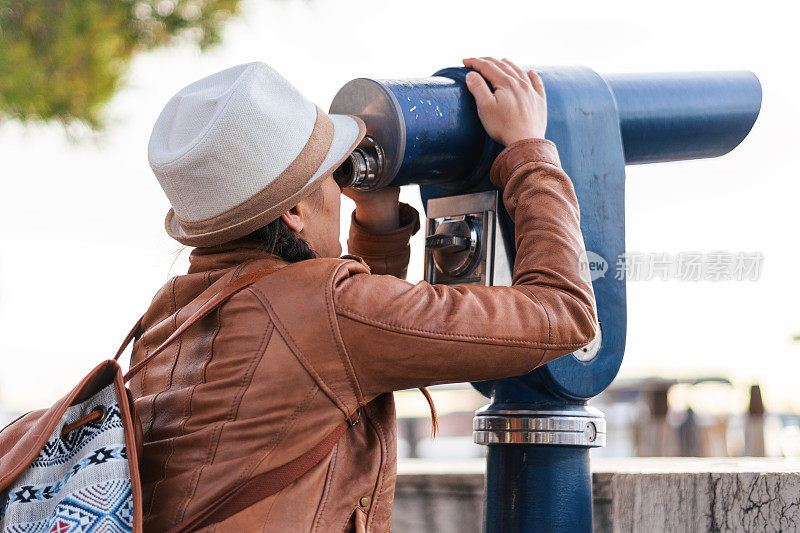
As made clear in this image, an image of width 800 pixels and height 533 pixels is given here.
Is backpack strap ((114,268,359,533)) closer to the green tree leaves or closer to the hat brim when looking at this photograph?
the hat brim

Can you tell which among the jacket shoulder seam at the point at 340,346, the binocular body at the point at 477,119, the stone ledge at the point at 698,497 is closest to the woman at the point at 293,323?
the jacket shoulder seam at the point at 340,346

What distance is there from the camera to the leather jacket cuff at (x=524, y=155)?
1.52m

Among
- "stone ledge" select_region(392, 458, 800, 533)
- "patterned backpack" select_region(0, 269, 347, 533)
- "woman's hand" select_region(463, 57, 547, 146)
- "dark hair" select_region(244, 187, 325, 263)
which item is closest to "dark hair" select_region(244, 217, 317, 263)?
"dark hair" select_region(244, 187, 325, 263)

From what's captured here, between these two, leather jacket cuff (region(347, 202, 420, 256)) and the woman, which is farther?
leather jacket cuff (region(347, 202, 420, 256))

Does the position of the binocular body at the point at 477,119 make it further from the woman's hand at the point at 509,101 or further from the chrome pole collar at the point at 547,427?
the chrome pole collar at the point at 547,427

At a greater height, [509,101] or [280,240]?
[509,101]

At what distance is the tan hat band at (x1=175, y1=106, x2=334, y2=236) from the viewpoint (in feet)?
4.51

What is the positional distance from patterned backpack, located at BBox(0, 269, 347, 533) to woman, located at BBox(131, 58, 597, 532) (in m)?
0.02

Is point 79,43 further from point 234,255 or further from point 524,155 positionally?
point 524,155

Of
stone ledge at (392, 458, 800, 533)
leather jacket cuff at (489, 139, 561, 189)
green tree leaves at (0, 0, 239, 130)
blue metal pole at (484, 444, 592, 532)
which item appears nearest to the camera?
leather jacket cuff at (489, 139, 561, 189)

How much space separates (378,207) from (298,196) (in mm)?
403

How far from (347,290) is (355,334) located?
0.06 m

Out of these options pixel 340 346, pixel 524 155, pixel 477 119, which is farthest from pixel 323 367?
pixel 477 119

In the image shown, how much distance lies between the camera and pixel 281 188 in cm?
138
